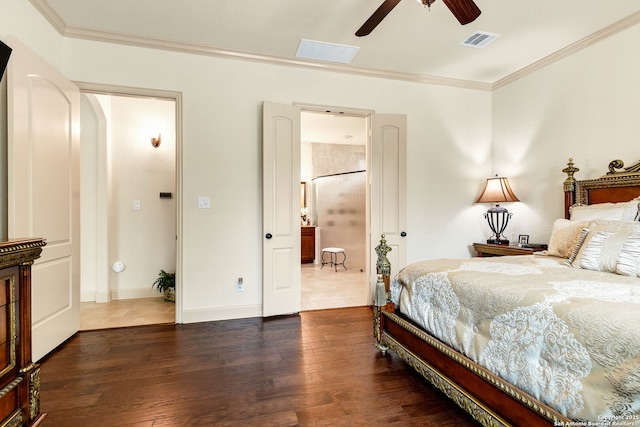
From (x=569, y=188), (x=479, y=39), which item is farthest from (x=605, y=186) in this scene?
(x=479, y=39)

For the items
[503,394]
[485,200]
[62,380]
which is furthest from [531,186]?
[62,380]

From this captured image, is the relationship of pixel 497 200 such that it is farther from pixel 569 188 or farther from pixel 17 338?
pixel 17 338

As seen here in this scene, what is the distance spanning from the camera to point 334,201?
6.69m

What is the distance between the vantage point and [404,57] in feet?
11.3

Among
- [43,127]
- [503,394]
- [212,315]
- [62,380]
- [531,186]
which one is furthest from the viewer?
[531,186]

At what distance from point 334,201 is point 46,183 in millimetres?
4878

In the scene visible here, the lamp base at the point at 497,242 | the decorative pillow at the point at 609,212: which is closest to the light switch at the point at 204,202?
the lamp base at the point at 497,242

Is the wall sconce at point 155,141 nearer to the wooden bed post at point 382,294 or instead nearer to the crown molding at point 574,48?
the wooden bed post at point 382,294

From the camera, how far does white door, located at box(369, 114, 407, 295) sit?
3.70m

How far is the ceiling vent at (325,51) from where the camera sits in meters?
→ 3.16

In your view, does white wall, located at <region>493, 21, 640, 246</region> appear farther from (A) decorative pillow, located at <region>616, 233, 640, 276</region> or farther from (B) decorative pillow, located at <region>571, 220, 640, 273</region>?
(A) decorative pillow, located at <region>616, 233, 640, 276</region>

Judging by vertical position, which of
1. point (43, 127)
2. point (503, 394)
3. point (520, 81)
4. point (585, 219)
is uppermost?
point (520, 81)

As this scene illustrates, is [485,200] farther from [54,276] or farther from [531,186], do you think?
[54,276]

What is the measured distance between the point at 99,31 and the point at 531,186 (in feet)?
15.5
